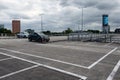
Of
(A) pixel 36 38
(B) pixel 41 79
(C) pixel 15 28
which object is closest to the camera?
(B) pixel 41 79

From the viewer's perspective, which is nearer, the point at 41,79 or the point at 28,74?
the point at 41,79

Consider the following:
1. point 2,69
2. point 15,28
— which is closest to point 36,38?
point 2,69

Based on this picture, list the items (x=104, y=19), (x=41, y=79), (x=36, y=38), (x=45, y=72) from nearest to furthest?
1. (x=41, y=79)
2. (x=45, y=72)
3. (x=36, y=38)
4. (x=104, y=19)

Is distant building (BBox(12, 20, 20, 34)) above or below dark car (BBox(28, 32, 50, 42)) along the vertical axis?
above

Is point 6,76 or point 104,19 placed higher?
point 104,19

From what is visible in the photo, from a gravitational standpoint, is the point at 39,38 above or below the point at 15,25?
below

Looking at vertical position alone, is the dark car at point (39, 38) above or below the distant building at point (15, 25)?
below

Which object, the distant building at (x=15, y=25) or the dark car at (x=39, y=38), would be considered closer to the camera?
the dark car at (x=39, y=38)

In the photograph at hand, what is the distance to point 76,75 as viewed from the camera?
8938 millimetres

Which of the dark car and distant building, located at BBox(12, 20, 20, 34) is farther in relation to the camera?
distant building, located at BBox(12, 20, 20, 34)

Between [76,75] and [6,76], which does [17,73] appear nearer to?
[6,76]

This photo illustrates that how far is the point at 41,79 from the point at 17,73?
61.1 inches

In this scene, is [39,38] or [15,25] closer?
[39,38]

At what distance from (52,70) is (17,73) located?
1.77 metres
